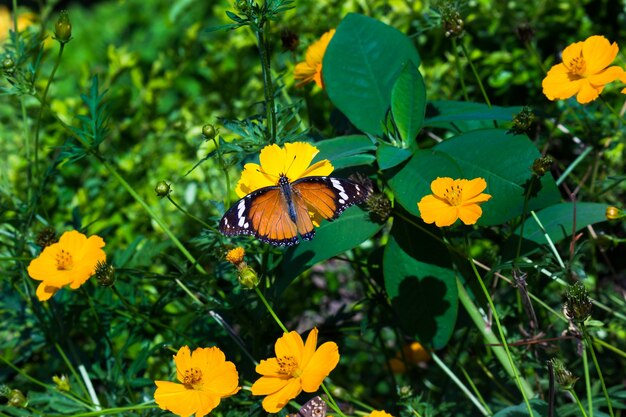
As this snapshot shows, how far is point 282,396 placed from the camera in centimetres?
89

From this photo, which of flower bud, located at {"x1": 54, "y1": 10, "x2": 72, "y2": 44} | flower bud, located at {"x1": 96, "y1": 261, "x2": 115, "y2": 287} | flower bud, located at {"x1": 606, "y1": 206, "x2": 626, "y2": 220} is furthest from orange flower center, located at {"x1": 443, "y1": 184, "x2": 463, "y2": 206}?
flower bud, located at {"x1": 54, "y1": 10, "x2": 72, "y2": 44}

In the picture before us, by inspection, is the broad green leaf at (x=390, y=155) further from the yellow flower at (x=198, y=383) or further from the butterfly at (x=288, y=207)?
the yellow flower at (x=198, y=383)

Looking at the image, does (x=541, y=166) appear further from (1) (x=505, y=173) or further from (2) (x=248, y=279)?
(2) (x=248, y=279)

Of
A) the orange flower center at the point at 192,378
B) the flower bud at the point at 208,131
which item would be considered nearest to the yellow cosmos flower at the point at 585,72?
the flower bud at the point at 208,131

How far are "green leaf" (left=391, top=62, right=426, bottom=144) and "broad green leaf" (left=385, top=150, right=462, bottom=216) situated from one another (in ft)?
0.15

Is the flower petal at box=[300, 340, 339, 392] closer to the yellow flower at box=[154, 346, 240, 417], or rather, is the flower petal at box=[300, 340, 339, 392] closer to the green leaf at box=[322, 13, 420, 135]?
the yellow flower at box=[154, 346, 240, 417]

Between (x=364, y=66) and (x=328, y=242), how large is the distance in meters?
0.33

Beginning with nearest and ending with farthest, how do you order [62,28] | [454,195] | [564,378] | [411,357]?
1. [564,378]
2. [454,195]
3. [62,28]
4. [411,357]

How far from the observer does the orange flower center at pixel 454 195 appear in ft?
3.12

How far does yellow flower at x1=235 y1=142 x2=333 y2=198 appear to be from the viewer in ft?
3.50

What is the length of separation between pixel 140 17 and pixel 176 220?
6.82 ft

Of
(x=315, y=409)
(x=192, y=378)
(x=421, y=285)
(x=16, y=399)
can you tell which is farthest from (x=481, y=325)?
(x=16, y=399)

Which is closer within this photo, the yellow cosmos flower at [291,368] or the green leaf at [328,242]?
the yellow cosmos flower at [291,368]

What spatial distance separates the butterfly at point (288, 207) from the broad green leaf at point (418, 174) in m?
0.05
